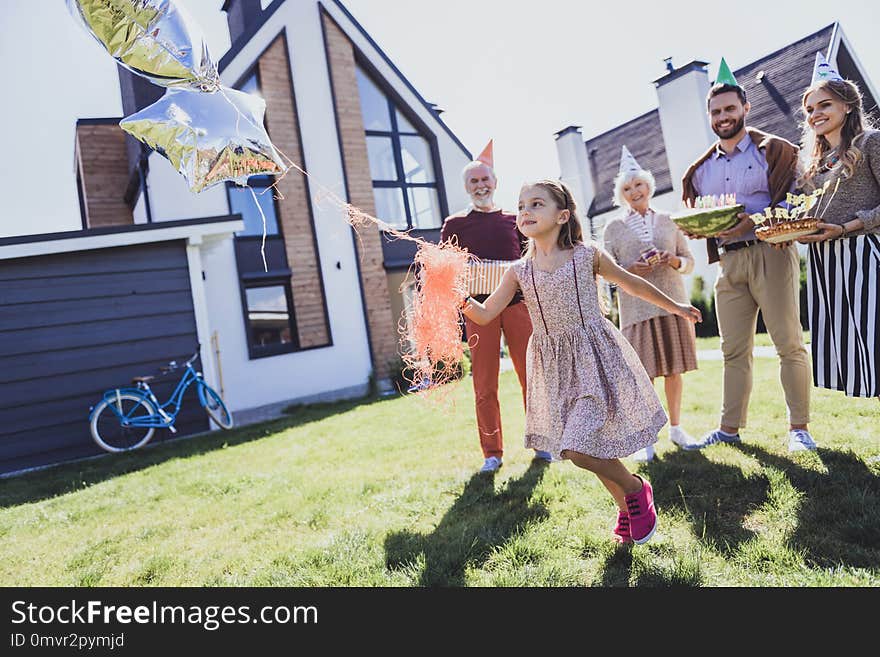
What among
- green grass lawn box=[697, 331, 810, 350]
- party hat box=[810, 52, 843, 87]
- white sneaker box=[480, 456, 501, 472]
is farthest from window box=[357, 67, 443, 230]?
party hat box=[810, 52, 843, 87]

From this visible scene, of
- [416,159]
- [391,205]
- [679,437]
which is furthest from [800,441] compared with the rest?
[416,159]

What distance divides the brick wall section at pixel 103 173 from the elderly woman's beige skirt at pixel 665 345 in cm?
1390

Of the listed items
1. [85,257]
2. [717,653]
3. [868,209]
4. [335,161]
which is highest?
[335,161]

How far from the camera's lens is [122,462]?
6.45 metres

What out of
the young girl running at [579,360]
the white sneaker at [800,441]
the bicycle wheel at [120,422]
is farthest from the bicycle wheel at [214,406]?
the white sneaker at [800,441]

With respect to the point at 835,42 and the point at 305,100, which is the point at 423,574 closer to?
the point at 305,100

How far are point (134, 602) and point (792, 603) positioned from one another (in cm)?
256

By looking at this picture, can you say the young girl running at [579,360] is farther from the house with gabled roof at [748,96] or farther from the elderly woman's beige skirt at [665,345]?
the house with gabled roof at [748,96]

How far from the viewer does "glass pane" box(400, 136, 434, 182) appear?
45.6 feet

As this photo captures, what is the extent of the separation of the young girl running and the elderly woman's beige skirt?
1.19 meters

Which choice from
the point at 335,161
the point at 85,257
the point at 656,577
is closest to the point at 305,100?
the point at 335,161

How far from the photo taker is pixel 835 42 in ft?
48.8

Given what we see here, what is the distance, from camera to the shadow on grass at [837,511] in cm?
215

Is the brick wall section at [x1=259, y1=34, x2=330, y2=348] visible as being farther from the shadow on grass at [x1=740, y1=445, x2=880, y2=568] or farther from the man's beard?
the shadow on grass at [x1=740, y1=445, x2=880, y2=568]
